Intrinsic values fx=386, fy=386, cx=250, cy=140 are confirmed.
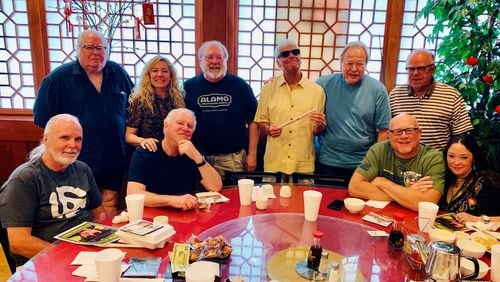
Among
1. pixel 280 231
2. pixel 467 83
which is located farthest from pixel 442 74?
pixel 280 231

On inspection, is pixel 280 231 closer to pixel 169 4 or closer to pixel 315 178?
pixel 315 178

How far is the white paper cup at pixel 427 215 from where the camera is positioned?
5.53 ft

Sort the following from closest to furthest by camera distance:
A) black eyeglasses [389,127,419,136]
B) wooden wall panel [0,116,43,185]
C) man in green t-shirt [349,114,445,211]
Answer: man in green t-shirt [349,114,445,211] < black eyeglasses [389,127,419,136] < wooden wall panel [0,116,43,185]

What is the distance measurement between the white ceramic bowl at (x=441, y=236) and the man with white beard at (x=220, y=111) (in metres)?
1.49

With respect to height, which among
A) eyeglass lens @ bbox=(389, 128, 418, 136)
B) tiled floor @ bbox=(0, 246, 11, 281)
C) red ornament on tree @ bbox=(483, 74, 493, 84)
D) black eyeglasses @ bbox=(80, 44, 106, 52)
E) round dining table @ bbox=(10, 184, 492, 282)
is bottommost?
tiled floor @ bbox=(0, 246, 11, 281)

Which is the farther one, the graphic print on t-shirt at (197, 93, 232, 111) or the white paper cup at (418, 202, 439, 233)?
the graphic print on t-shirt at (197, 93, 232, 111)

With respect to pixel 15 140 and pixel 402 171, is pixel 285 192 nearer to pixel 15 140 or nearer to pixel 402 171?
pixel 402 171

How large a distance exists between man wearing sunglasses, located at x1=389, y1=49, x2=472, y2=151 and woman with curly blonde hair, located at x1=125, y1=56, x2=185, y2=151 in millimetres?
1641

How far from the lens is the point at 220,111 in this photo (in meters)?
2.82

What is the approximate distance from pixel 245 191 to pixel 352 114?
1116 millimetres

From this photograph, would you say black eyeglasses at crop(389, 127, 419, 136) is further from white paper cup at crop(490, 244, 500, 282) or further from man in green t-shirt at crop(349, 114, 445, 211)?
white paper cup at crop(490, 244, 500, 282)

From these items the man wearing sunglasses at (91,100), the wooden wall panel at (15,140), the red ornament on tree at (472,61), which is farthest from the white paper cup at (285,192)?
the wooden wall panel at (15,140)

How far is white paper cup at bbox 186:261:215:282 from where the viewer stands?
3.72 ft

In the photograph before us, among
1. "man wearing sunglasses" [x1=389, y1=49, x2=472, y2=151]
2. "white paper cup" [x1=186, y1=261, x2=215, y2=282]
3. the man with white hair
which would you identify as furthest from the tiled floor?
"man wearing sunglasses" [x1=389, y1=49, x2=472, y2=151]
